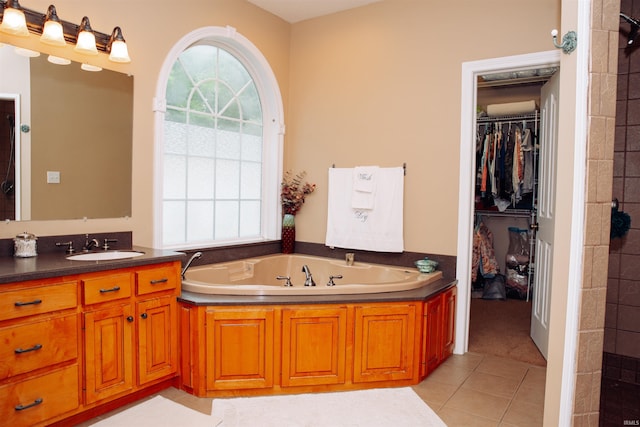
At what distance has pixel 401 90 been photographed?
3.58 m

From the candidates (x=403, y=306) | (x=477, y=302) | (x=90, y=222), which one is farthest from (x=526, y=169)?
(x=90, y=222)

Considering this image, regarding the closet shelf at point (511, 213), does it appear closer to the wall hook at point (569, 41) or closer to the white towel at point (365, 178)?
the white towel at point (365, 178)

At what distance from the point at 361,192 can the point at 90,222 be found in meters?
2.06

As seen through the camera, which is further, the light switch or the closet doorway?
the closet doorway

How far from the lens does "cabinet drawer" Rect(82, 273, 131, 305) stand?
7.15ft

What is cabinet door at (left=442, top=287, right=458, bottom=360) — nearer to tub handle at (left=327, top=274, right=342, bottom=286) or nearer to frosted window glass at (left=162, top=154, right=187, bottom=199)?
tub handle at (left=327, top=274, right=342, bottom=286)

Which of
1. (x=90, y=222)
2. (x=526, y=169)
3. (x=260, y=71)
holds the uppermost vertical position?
(x=260, y=71)

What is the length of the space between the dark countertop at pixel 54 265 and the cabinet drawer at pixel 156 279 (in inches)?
2.4

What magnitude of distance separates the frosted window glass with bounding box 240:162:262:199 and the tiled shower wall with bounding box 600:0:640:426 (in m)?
2.78

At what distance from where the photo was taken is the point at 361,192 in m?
3.74

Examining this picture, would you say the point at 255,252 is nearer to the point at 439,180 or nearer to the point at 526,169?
the point at 439,180

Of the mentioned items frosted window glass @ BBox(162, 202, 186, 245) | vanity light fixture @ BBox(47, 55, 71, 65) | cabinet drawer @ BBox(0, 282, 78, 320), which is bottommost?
cabinet drawer @ BBox(0, 282, 78, 320)

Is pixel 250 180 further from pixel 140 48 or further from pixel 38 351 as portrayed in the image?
pixel 38 351

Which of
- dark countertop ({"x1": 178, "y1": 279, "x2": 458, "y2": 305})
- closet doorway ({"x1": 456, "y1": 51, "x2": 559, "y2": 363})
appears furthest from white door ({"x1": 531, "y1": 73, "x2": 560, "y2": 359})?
dark countertop ({"x1": 178, "y1": 279, "x2": 458, "y2": 305})
